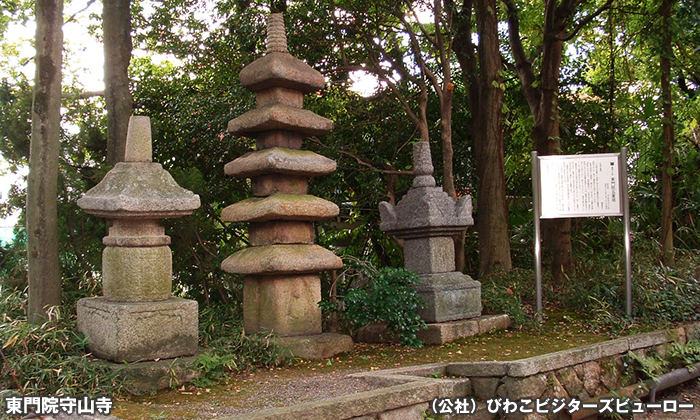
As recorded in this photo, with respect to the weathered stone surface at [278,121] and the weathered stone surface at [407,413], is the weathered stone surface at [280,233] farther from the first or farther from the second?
the weathered stone surface at [407,413]

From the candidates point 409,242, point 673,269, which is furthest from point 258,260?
point 673,269

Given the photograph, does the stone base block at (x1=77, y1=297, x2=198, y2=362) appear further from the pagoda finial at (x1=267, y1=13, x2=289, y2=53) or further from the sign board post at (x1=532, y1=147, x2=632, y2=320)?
the sign board post at (x1=532, y1=147, x2=632, y2=320)

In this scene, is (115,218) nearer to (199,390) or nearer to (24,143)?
(199,390)

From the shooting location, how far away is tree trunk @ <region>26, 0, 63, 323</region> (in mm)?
6250

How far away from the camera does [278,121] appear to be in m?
6.56

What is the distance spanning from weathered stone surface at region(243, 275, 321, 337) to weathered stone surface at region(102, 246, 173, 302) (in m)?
1.26

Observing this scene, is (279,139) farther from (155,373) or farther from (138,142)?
(155,373)

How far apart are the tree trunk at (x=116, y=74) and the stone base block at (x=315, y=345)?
129 inches

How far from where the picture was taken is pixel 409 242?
7.61m

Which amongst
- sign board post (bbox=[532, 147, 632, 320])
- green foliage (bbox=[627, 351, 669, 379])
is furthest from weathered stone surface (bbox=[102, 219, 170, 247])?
green foliage (bbox=[627, 351, 669, 379])

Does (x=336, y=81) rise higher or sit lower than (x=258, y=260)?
higher

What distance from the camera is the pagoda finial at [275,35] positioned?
6.88 m

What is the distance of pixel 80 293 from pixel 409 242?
387 centimetres

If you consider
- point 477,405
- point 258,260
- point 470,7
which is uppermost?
point 470,7
